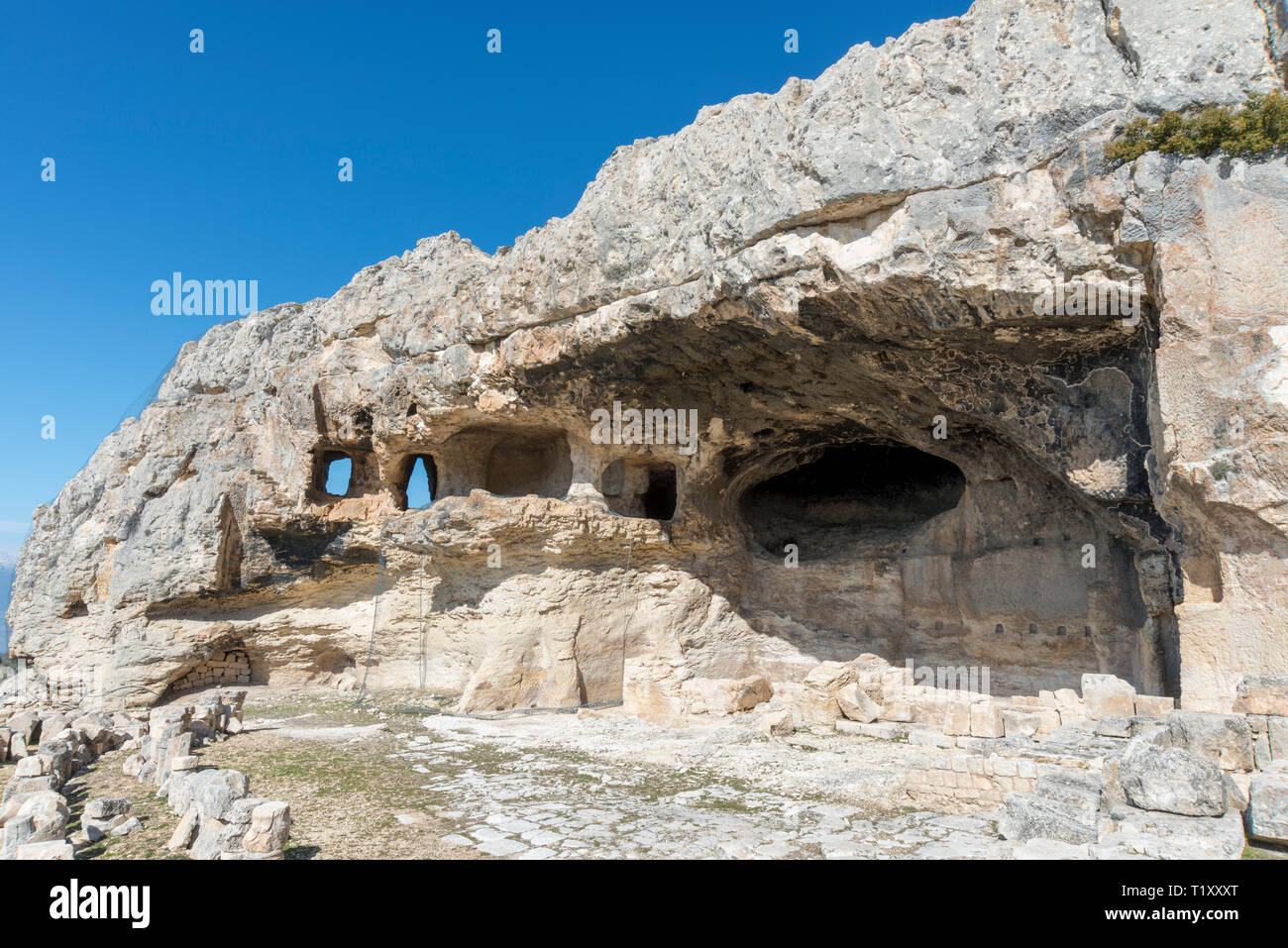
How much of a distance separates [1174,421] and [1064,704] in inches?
148

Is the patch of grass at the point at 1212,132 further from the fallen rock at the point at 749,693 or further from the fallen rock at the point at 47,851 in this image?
the fallen rock at the point at 47,851

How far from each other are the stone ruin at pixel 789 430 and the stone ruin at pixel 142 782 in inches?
182

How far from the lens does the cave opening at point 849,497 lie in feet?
50.1

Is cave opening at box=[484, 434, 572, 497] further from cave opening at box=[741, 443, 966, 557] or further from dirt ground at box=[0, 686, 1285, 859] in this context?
dirt ground at box=[0, 686, 1285, 859]

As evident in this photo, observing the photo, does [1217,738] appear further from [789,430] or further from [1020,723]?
[789,430]

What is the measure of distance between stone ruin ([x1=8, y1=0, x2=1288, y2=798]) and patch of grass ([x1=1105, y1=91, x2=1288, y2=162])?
0.13 m

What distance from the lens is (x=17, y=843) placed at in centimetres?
576

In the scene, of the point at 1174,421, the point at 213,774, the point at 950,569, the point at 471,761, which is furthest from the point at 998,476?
Result: the point at 213,774

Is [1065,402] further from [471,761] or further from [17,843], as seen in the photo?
[17,843]

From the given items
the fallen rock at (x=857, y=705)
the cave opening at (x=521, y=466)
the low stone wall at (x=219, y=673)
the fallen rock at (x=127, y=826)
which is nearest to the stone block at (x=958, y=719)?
the fallen rock at (x=857, y=705)

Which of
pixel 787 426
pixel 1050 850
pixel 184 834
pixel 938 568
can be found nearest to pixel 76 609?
pixel 184 834

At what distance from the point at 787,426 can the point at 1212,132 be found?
7.18 meters

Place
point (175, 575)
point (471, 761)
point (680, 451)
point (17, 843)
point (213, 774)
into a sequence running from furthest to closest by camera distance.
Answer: point (175, 575), point (680, 451), point (471, 761), point (213, 774), point (17, 843)

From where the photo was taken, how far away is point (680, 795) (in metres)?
7.29
